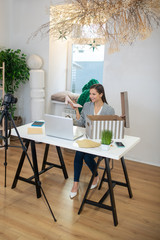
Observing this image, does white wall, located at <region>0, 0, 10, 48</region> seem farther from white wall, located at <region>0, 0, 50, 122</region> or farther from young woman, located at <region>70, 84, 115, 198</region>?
young woman, located at <region>70, 84, 115, 198</region>

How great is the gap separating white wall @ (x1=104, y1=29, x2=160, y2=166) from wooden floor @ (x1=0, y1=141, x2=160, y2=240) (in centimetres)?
62

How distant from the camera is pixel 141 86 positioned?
3904 millimetres

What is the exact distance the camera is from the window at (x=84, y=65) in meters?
4.76

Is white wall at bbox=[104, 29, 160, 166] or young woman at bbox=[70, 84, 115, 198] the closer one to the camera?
young woman at bbox=[70, 84, 115, 198]

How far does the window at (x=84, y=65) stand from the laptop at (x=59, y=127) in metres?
2.32

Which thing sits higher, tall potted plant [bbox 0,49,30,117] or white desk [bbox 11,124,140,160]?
tall potted plant [bbox 0,49,30,117]

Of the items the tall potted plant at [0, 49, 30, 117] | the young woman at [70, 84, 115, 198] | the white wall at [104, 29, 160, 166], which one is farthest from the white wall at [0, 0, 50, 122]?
the young woman at [70, 84, 115, 198]

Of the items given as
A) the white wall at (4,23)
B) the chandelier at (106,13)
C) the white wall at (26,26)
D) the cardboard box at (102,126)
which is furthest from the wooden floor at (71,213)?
the white wall at (4,23)

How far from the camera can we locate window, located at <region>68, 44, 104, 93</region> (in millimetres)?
4761

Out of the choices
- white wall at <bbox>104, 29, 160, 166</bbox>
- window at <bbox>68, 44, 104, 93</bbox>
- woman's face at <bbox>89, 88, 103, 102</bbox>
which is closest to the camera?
woman's face at <bbox>89, 88, 103, 102</bbox>

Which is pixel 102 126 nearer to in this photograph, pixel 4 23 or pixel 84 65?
pixel 84 65

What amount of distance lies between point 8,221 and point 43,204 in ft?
1.35

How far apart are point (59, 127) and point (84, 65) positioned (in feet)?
8.50

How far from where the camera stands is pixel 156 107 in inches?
151
